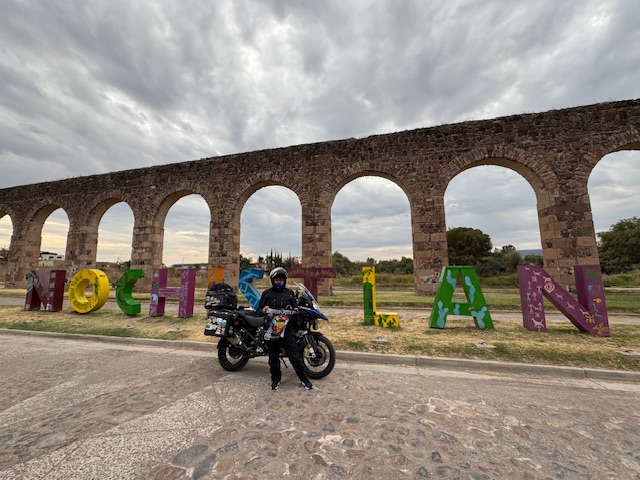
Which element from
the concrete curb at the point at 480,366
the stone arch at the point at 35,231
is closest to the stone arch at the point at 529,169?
the concrete curb at the point at 480,366

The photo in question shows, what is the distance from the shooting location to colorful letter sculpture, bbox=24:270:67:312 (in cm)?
872

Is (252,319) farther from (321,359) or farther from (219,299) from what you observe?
(321,359)

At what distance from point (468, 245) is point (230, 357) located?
111ft

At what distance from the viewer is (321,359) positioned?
380 cm

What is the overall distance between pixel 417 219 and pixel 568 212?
217 inches

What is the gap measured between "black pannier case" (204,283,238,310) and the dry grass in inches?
52.7

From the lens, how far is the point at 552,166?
1084 cm

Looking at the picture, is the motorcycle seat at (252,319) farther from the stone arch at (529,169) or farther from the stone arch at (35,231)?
the stone arch at (35,231)

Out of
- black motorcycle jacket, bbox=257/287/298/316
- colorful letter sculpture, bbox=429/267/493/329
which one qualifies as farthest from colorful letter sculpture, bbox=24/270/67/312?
colorful letter sculpture, bbox=429/267/493/329

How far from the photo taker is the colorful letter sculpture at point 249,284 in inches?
284

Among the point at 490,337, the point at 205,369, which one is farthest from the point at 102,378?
the point at 490,337

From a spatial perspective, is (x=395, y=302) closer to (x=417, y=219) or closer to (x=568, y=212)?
(x=417, y=219)

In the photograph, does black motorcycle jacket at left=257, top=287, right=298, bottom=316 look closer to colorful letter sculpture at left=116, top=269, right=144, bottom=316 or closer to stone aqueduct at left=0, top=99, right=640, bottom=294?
colorful letter sculpture at left=116, top=269, right=144, bottom=316

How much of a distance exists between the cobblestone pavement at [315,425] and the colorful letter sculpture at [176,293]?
3508 millimetres
